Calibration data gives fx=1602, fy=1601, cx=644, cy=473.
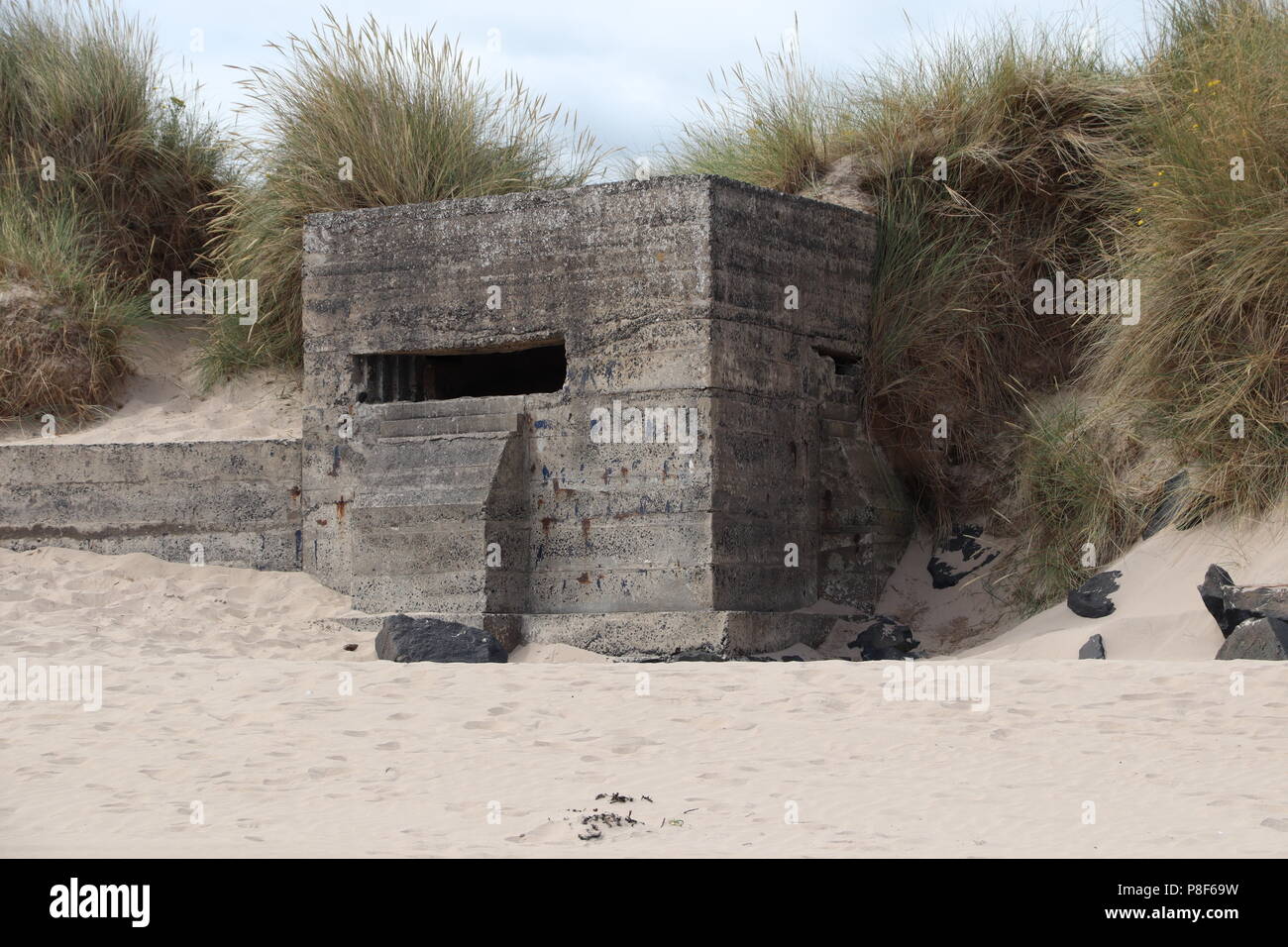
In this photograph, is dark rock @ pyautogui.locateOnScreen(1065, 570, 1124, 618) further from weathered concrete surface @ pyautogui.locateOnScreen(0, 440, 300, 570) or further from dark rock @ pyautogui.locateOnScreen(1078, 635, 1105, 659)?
weathered concrete surface @ pyautogui.locateOnScreen(0, 440, 300, 570)

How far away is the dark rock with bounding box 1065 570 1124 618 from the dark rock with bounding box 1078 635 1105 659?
447mm

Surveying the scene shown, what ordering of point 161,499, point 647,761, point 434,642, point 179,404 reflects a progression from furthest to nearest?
point 179,404 < point 161,499 < point 434,642 < point 647,761

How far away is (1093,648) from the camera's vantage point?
6.29 meters

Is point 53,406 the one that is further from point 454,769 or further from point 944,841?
point 944,841

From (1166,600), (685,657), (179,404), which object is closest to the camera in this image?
(1166,600)

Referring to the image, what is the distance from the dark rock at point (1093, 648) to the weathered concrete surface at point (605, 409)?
1489 mm

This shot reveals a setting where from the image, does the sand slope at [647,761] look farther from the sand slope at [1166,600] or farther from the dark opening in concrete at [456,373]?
the dark opening in concrete at [456,373]

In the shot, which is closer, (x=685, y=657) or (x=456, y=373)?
(x=685, y=657)

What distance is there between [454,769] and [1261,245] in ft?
13.9

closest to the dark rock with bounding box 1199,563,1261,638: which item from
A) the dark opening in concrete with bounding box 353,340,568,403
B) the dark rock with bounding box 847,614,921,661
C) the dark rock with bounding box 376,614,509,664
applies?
the dark rock with bounding box 847,614,921,661

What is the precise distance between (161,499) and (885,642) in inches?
150

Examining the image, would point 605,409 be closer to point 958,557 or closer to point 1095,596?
point 958,557

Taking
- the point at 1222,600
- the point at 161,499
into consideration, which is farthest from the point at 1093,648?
the point at 161,499

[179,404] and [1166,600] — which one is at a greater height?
[179,404]
